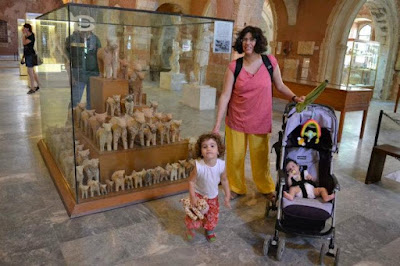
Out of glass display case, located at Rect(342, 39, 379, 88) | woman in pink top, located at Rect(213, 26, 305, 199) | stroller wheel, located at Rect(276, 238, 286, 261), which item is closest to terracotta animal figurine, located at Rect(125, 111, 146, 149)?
woman in pink top, located at Rect(213, 26, 305, 199)

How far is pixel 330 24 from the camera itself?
11.8 metres

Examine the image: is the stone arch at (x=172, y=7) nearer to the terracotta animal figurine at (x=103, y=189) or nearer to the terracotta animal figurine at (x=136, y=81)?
the terracotta animal figurine at (x=136, y=81)

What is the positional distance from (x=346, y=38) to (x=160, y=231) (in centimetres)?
1120

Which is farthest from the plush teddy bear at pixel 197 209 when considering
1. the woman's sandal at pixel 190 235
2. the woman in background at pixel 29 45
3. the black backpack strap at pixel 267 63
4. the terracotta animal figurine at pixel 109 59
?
the woman in background at pixel 29 45

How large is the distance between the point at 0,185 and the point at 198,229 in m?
2.42

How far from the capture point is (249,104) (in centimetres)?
332

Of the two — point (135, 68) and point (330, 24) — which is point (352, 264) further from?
point (330, 24)

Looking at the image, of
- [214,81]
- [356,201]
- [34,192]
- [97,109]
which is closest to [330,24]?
[214,81]

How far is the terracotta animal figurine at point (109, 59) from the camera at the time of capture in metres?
3.79

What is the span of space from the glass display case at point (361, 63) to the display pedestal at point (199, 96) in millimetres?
10031

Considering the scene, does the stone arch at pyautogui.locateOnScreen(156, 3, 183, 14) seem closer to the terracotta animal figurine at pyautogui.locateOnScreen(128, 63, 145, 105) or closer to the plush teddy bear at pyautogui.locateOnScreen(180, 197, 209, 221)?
the terracotta animal figurine at pyautogui.locateOnScreen(128, 63, 145, 105)

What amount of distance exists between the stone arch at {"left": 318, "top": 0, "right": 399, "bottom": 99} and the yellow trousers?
953 cm

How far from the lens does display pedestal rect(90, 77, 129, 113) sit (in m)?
3.79

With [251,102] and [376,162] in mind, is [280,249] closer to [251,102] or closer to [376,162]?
[251,102]
